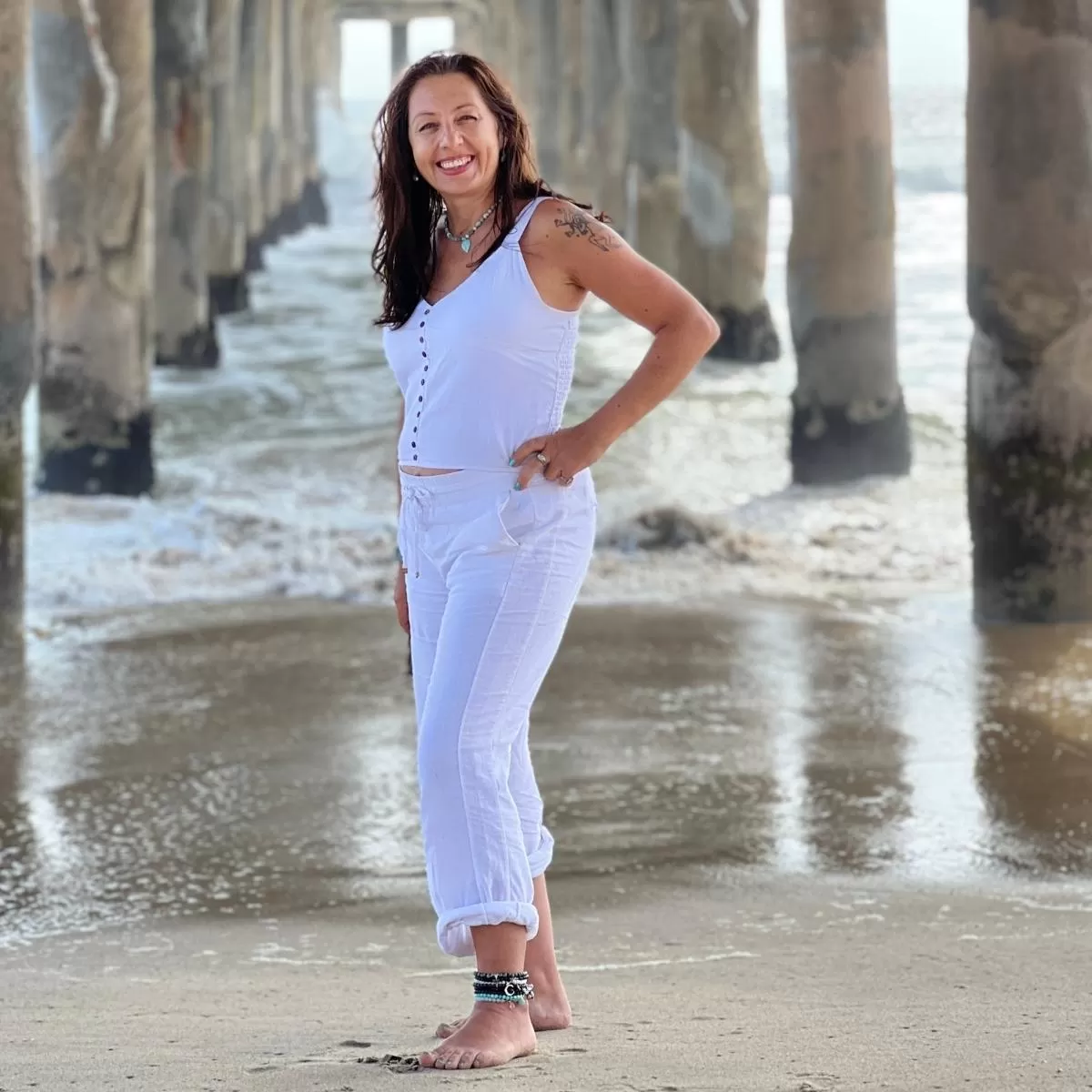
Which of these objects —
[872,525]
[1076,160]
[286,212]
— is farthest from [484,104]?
[286,212]

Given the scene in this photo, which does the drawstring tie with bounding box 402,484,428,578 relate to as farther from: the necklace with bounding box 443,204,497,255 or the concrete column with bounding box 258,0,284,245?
the concrete column with bounding box 258,0,284,245

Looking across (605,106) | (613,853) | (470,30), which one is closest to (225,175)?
(605,106)

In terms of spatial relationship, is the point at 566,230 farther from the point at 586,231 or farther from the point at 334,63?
the point at 334,63

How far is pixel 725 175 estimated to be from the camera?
15430 millimetres

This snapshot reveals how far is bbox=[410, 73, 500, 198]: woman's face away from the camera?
2852 mm

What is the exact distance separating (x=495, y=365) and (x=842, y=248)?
809cm

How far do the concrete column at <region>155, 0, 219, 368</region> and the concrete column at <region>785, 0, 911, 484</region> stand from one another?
574 centimetres

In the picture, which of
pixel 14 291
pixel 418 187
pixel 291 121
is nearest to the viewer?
pixel 418 187

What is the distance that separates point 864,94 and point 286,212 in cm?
2331

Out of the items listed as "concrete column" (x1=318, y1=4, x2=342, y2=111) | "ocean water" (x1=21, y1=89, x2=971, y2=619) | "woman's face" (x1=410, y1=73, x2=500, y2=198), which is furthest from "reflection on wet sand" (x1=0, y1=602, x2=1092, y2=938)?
"concrete column" (x1=318, y1=4, x2=342, y2=111)

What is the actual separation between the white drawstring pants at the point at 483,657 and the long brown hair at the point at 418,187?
0.31m

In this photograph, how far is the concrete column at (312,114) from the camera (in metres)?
36.9

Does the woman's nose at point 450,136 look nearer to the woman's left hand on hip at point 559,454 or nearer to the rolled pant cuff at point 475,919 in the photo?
the woman's left hand on hip at point 559,454

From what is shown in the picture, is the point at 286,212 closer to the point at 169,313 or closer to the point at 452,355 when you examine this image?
the point at 169,313
